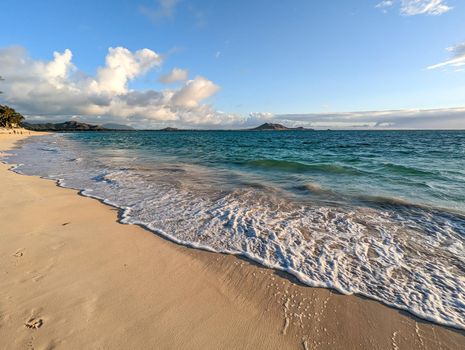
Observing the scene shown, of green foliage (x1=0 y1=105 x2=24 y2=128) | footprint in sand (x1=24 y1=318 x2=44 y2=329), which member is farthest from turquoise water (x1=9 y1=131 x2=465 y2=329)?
green foliage (x1=0 y1=105 x2=24 y2=128)

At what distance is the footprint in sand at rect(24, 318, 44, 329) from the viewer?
2.90 metres

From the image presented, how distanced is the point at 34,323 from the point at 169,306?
5.04ft

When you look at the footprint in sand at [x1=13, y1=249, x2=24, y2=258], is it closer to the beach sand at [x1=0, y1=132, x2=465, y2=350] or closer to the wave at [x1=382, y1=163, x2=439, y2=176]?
the beach sand at [x1=0, y1=132, x2=465, y2=350]

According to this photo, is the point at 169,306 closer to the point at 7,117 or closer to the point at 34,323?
the point at 34,323

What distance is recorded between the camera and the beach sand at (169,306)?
9.38ft

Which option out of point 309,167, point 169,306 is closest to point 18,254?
point 169,306

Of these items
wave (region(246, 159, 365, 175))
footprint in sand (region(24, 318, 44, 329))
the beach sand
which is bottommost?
wave (region(246, 159, 365, 175))

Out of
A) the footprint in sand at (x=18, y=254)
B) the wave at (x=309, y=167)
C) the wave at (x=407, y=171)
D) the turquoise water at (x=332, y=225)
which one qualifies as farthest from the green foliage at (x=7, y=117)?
the wave at (x=407, y=171)

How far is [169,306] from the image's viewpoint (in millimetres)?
3361

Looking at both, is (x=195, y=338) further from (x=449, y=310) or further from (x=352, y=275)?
(x=449, y=310)

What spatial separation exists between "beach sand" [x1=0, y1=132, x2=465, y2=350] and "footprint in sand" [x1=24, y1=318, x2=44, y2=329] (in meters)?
0.01

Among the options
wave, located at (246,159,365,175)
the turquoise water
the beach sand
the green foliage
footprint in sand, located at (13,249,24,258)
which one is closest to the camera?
the beach sand

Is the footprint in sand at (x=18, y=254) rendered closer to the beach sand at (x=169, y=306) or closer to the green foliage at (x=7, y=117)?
the beach sand at (x=169, y=306)

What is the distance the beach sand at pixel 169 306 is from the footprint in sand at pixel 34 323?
0.01m
